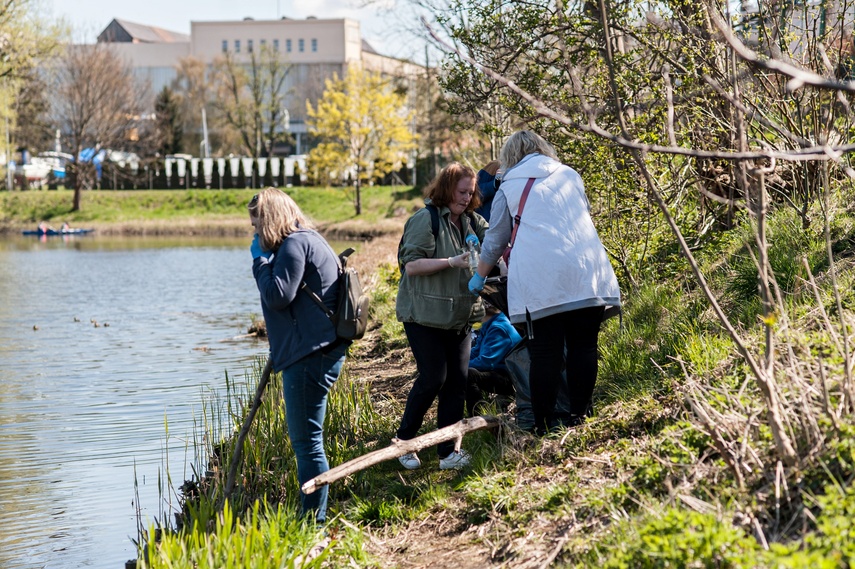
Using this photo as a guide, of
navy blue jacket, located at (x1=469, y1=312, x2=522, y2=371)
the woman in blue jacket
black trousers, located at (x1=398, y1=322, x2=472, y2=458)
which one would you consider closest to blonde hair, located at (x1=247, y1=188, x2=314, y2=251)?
the woman in blue jacket

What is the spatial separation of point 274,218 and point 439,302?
1.17 meters

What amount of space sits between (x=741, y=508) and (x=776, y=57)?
3965mm

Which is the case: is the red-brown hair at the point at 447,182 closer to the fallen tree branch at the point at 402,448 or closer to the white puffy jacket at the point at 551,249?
the white puffy jacket at the point at 551,249

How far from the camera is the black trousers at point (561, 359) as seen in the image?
18.4ft

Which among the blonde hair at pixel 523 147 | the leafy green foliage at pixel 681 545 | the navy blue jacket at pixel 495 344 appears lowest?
the leafy green foliage at pixel 681 545

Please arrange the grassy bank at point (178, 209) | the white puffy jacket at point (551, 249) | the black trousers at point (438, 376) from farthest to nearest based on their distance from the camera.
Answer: the grassy bank at point (178, 209) < the black trousers at point (438, 376) < the white puffy jacket at point (551, 249)

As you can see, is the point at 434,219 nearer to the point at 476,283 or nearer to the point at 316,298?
the point at 476,283

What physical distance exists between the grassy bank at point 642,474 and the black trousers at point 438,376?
26cm

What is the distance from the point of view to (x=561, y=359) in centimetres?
571

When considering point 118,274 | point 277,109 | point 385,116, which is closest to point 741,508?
point 118,274

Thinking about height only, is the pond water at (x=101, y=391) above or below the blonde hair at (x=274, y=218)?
below

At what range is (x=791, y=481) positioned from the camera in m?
4.04

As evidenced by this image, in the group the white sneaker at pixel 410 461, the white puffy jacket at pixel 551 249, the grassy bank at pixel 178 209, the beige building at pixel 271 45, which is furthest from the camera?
the beige building at pixel 271 45

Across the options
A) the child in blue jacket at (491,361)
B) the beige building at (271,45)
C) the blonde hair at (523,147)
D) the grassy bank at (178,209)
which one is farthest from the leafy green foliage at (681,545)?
the beige building at (271,45)
